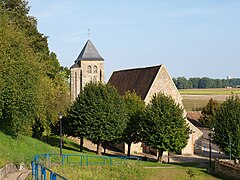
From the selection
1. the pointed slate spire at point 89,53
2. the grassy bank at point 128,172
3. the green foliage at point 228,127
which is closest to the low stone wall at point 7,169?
the grassy bank at point 128,172

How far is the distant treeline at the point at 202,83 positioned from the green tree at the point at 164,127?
121482 millimetres

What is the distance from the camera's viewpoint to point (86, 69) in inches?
2564

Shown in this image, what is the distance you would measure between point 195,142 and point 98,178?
30.8m

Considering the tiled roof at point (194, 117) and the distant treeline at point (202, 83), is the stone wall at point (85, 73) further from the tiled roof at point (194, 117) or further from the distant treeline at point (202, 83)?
the distant treeline at point (202, 83)

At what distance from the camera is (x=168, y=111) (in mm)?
40250

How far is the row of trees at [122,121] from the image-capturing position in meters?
39.4

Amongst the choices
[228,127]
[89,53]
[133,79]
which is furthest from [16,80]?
[89,53]

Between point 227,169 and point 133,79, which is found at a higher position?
point 133,79

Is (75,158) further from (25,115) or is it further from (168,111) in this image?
(168,111)

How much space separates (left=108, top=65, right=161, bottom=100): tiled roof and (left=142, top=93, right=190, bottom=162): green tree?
11954mm

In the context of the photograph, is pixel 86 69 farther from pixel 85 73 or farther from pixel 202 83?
pixel 202 83

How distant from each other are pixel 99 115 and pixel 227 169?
13075 millimetres

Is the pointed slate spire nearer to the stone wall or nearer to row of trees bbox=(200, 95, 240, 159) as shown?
the stone wall

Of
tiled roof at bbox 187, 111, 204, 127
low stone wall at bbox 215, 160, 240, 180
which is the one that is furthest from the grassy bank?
tiled roof at bbox 187, 111, 204, 127
